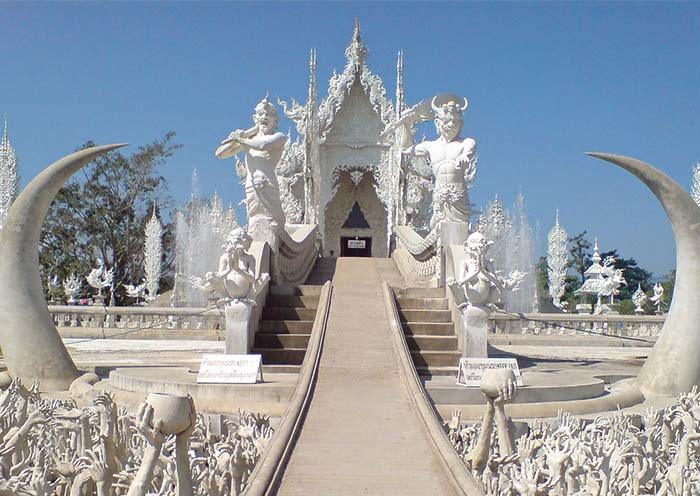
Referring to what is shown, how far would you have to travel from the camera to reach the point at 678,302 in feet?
30.5

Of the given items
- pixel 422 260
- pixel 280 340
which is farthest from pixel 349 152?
pixel 280 340

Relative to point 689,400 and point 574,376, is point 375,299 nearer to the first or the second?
point 574,376

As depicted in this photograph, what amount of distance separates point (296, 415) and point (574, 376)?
14.9 feet

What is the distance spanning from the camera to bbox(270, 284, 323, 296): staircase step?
10945 mm

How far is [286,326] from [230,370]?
218 centimetres

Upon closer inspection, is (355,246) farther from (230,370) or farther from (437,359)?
(230,370)

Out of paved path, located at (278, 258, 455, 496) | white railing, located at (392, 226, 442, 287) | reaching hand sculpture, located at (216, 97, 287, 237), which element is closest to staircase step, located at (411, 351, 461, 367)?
paved path, located at (278, 258, 455, 496)

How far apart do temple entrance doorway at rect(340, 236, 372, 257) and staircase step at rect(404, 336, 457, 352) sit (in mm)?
20519

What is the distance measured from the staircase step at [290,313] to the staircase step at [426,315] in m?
1.23

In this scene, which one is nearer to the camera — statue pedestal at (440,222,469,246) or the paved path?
Result: the paved path

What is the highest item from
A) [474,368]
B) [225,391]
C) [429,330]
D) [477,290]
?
[477,290]

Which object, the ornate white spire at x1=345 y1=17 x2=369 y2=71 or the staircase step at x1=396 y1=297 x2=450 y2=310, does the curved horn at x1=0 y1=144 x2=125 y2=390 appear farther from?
the ornate white spire at x1=345 y1=17 x2=369 y2=71

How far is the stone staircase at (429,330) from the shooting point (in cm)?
918

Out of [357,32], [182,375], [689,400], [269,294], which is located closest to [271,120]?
[269,294]
